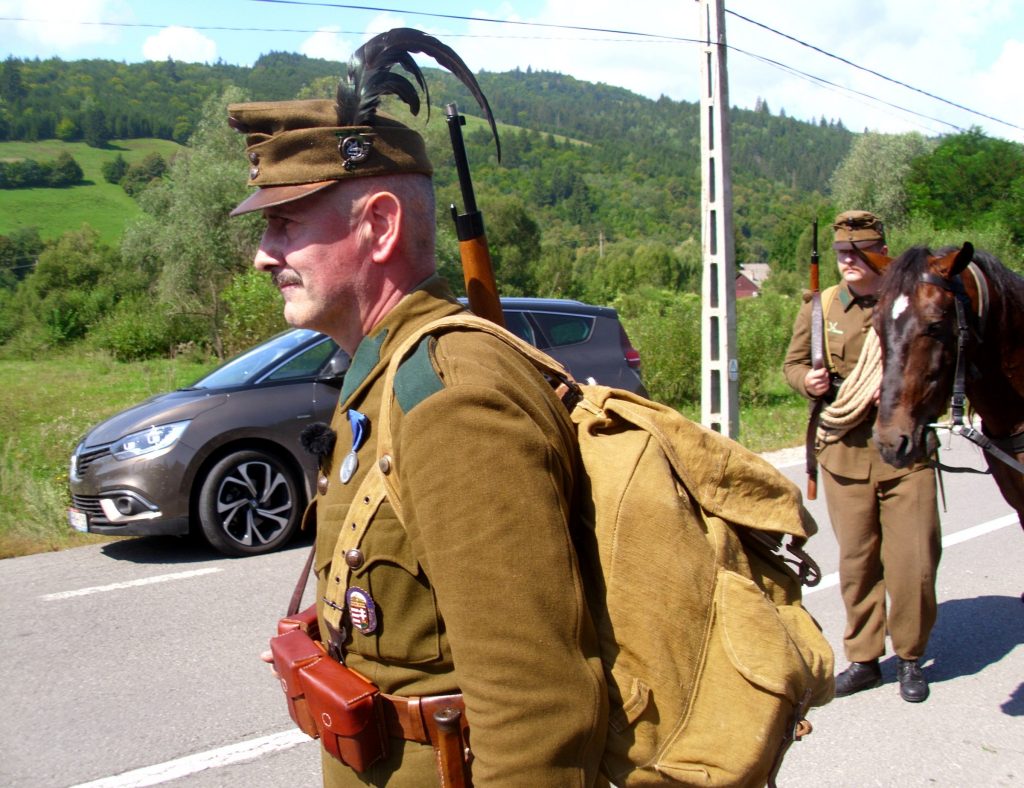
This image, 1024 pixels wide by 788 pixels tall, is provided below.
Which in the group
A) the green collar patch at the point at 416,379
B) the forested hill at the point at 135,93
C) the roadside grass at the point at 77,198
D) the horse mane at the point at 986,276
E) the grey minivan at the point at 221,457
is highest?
the forested hill at the point at 135,93

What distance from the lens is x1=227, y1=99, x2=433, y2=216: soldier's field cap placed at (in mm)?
1649

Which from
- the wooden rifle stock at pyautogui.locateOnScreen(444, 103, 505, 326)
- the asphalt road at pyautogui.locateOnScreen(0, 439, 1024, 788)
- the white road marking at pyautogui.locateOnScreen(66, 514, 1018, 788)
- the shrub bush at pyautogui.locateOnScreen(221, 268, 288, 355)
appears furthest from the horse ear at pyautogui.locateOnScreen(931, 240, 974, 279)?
the shrub bush at pyautogui.locateOnScreen(221, 268, 288, 355)

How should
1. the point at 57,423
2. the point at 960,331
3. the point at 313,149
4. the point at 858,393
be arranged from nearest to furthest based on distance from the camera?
the point at 313,149 < the point at 960,331 < the point at 858,393 < the point at 57,423

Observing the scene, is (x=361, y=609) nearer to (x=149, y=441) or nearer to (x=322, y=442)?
(x=322, y=442)

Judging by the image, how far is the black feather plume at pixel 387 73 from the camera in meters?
1.70

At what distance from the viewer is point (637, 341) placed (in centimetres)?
1702

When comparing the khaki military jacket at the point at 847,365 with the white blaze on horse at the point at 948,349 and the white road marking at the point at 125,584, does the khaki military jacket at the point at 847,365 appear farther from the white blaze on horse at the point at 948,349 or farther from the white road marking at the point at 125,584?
the white road marking at the point at 125,584

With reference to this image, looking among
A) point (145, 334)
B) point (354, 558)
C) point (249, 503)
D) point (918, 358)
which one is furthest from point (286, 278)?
point (145, 334)

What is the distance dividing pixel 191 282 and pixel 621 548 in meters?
38.0

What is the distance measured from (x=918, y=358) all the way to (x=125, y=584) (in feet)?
17.0

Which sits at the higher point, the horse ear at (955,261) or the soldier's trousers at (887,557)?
the horse ear at (955,261)

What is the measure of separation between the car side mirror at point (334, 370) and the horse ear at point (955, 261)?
16.3 ft

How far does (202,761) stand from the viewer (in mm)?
4004

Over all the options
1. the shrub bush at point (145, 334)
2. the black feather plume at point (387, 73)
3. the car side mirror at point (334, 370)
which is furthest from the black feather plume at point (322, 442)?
the shrub bush at point (145, 334)
